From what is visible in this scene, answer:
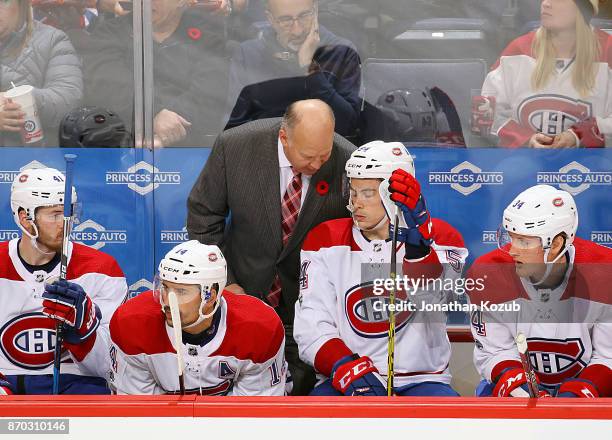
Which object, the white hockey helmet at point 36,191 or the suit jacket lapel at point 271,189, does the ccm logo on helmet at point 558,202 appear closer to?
the suit jacket lapel at point 271,189

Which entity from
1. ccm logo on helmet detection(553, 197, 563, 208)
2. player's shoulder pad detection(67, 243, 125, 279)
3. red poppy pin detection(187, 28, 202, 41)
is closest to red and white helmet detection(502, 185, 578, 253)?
ccm logo on helmet detection(553, 197, 563, 208)

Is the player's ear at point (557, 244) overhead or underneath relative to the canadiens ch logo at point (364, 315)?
overhead

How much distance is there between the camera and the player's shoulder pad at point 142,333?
110 inches

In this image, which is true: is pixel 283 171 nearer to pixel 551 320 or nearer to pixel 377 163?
pixel 377 163

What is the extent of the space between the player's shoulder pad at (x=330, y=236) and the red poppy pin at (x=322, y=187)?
0.56ft

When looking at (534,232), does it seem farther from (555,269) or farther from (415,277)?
(415,277)

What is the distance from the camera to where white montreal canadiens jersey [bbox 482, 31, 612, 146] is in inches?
146

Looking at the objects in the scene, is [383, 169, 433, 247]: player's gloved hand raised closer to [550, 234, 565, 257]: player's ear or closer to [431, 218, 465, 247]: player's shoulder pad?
[431, 218, 465, 247]: player's shoulder pad

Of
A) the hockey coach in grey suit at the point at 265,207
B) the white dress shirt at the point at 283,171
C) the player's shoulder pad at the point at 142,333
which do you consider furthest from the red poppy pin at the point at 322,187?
the player's shoulder pad at the point at 142,333

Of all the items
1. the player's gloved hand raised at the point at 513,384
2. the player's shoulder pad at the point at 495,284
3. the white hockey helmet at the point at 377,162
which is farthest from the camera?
the white hockey helmet at the point at 377,162

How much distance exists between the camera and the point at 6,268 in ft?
10.3

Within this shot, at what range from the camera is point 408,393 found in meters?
2.99

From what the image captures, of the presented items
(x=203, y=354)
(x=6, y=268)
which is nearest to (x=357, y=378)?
(x=203, y=354)

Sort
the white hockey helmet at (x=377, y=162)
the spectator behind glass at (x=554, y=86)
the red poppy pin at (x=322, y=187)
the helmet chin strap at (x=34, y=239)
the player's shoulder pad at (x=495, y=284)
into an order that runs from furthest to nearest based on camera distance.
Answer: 1. the spectator behind glass at (x=554, y=86)
2. the red poppy pin at (x=322, y=187)
3. the helmet chin strap at (x=34, y=239)
4. the white hockey helmet at (x=377, y=162)
5. the player's shoulder pad at (x=495, y=284)
